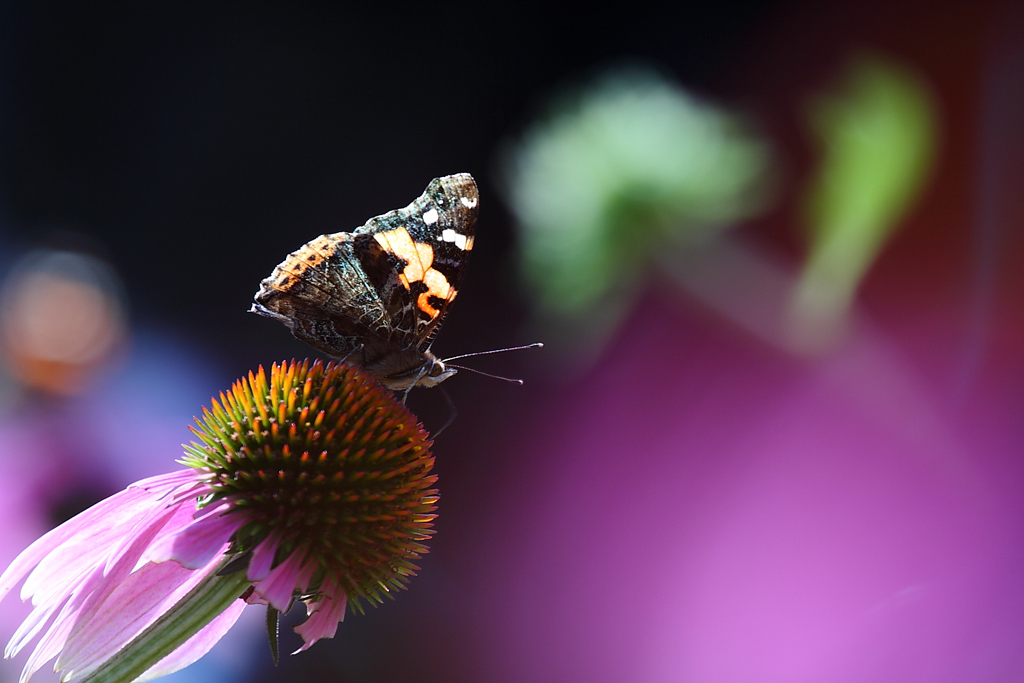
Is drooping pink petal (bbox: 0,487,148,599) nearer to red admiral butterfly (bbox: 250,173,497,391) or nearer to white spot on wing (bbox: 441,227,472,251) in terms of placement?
red admiral butterfly (bbox: 250,173,497,391)

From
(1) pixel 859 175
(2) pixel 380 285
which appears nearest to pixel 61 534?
(2) pixel 380 285

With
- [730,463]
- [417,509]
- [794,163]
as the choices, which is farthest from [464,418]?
[417,509]

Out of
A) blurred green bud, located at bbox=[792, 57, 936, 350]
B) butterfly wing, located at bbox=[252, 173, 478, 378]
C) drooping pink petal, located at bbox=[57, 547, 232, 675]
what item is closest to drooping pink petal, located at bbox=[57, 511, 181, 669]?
drooping pink petal, located at bbox=[57, 547, 232, 675]

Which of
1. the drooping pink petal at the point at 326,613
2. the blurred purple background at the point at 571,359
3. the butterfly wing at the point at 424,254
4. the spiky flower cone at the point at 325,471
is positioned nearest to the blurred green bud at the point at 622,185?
the blurred purple background at the point at 571,359

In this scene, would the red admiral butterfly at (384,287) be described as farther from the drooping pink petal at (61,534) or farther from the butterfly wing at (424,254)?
the drooping pink petal at (61,534)

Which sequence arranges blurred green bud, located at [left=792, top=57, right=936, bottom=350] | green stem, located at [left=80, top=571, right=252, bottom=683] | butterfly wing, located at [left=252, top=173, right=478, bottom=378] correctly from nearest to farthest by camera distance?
green stem, located at [left=80, top=571, right=252, bottom=683] → butterfly wing, located at [left=252, top=173, right=478, bottom=378] → blurred green bud, located at [left=792, top=57, right=936, bottom=350]

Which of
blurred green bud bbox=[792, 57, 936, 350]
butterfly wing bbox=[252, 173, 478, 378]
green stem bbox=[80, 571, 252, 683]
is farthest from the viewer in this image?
blurred green bud bbox=[792, 57, 936, 350]

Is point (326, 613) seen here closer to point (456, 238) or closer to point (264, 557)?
point (264, 557)
